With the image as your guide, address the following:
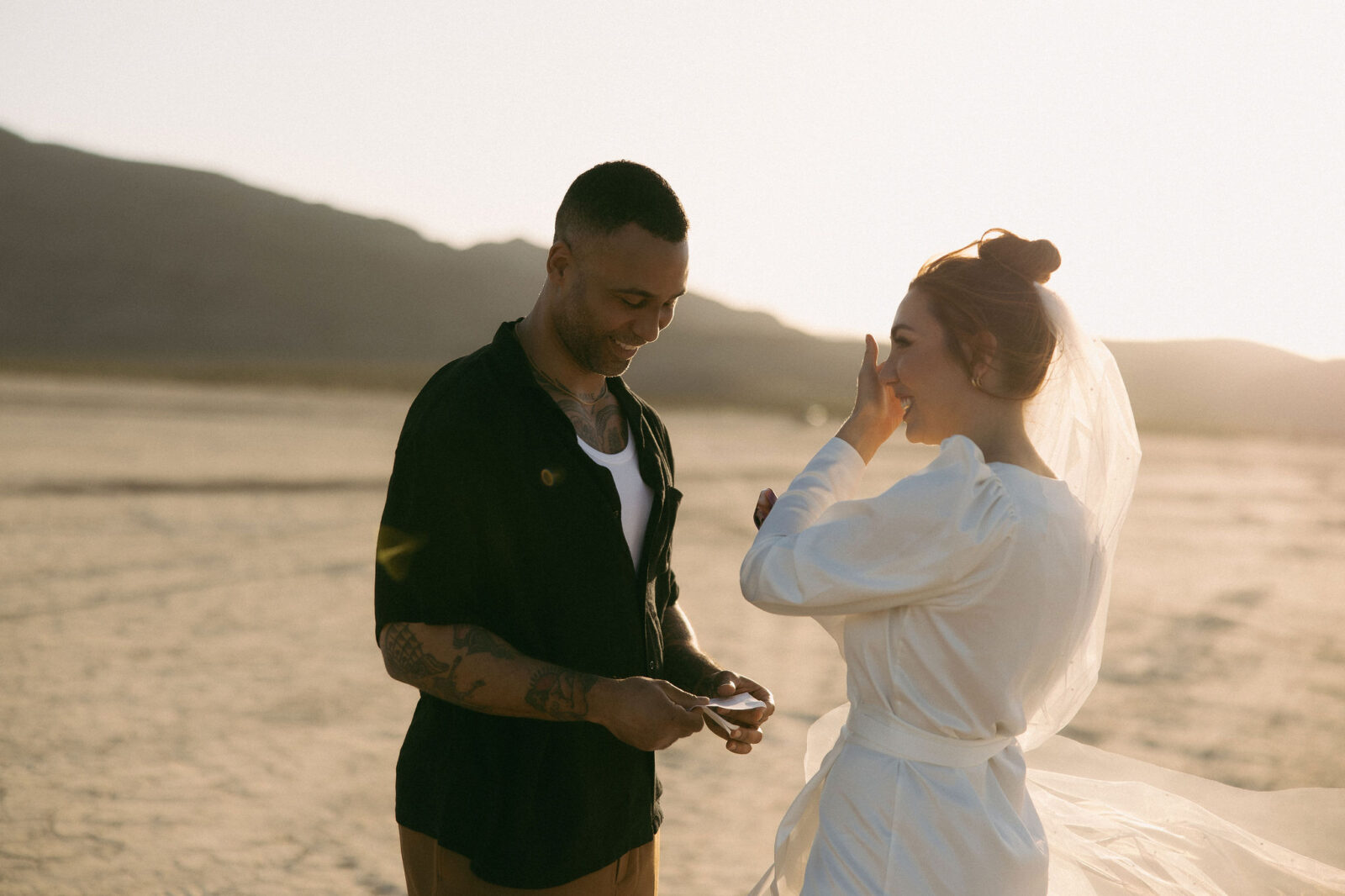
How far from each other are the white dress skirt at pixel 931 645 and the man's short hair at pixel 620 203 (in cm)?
71

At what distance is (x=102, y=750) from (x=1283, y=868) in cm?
551

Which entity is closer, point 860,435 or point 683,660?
point 860,435

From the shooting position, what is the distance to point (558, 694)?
7.58 feet

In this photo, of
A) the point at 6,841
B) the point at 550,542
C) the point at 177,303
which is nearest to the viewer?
the point at 550,542

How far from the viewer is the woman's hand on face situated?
2.37 metres

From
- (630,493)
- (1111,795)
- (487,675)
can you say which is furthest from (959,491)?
(1111,795)

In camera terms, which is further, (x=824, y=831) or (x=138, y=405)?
(x=138, y=405)

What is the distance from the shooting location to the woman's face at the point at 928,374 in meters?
2.22

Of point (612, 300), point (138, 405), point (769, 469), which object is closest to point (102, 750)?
point (612, 300)

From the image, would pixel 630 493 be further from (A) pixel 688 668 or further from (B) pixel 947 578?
(B) pixel 947 578

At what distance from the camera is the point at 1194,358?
119m

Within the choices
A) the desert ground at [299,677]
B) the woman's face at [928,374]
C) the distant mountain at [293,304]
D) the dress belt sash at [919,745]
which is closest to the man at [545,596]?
the dress belt sash at [919,745]

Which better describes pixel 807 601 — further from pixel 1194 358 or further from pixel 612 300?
pixel 1194 358

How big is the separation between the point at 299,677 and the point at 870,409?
6012mm
